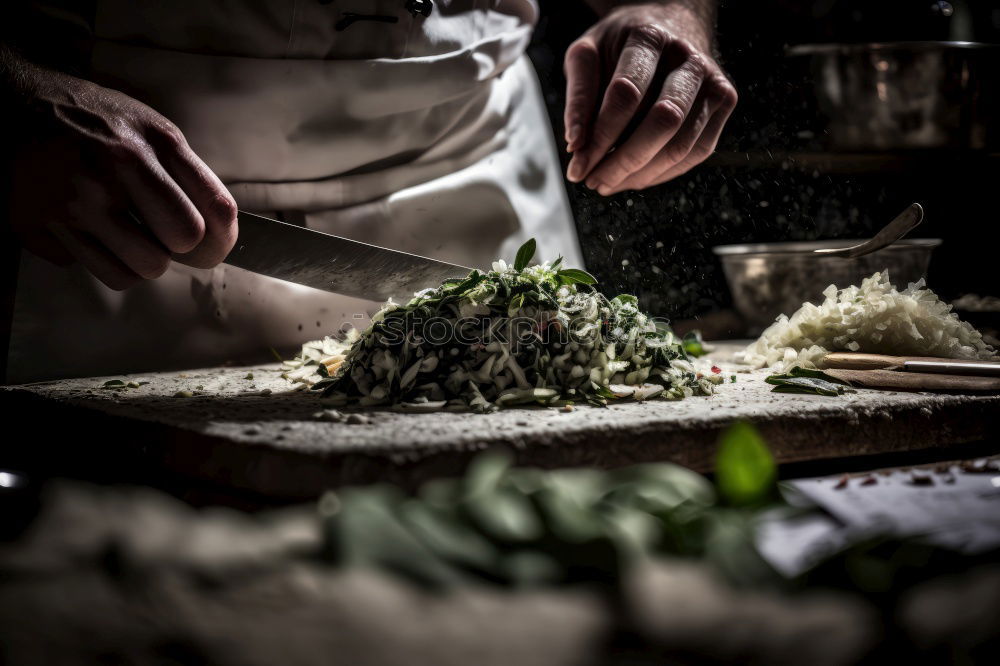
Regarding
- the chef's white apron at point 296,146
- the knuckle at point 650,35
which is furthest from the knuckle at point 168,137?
the knuckle at point 650,35

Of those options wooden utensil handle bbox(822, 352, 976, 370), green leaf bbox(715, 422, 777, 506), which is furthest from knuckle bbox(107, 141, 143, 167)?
wooden utensil handle bbox(822, 352, 976, 370)

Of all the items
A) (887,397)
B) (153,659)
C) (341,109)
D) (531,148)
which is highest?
(341,109)

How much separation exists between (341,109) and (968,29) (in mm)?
1760

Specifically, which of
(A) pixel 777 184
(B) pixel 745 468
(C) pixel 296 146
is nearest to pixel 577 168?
(C) pixel 296 146

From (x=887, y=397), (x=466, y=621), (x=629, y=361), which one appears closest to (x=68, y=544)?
(x=466, y=621)

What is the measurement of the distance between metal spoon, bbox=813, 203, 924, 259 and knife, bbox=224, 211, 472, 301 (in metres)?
0.70

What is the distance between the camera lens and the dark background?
81.0 inches

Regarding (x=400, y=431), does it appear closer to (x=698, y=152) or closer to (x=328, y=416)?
(x=328, y=416)

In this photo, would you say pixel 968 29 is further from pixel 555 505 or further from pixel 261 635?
pixel 261 635

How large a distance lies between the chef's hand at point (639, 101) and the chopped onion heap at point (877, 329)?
38 cm

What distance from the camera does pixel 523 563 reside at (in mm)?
485

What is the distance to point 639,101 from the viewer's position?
1.33m
